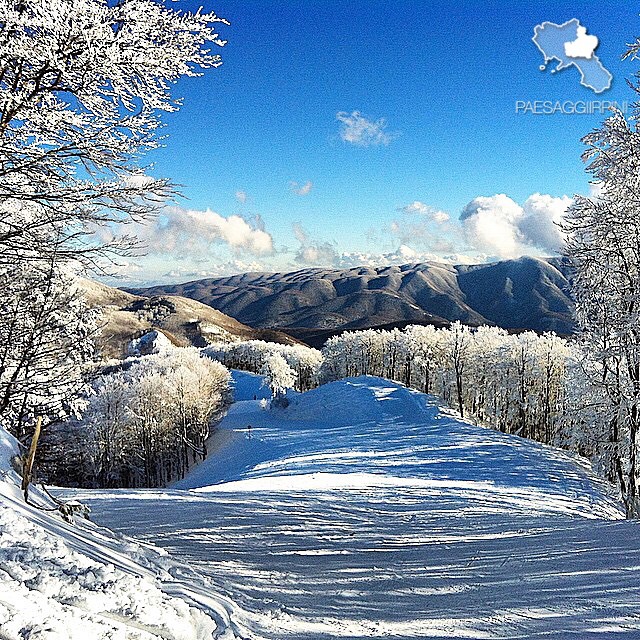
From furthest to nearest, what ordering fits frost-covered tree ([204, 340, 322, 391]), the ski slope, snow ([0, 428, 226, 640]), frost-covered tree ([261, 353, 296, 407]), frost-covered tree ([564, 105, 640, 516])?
frost-covered tree ([204, 340, 322, 391]), frost-covered tree ([261, 353, 296, 407]), frost-covered tree ([564, 105, 640, 516]), the ski slope, snow ([0, 428, 226, 640])

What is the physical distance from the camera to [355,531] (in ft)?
29.3


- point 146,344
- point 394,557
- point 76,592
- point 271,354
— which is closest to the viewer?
point 76,592

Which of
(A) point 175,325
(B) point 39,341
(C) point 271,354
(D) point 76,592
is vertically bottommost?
(D) point 76,592

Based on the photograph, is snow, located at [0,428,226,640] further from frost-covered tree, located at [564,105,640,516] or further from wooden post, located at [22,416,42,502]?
frost-covered tree, located at [564,105,640,516]

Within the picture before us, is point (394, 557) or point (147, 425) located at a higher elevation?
point (394, 557)

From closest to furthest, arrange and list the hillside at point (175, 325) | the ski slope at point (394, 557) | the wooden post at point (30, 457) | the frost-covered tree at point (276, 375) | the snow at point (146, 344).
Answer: the ski slope at point (394, 557) < the wooden post at point (30, 457) < the frost-covered tree at point (276, 375) < the snow at point (146, 344) < the hillside at point (175, 325)

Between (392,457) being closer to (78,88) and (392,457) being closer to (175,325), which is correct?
(78,88)

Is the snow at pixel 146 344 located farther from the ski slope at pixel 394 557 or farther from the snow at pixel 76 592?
the snow at pixel 76 592

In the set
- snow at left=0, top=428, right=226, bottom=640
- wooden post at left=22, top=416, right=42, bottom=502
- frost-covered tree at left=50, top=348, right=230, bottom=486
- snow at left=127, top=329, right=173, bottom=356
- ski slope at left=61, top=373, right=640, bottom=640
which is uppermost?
snow at left=127, top=329, right=173, bottom=356

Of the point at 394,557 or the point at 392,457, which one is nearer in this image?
the point at 394,557

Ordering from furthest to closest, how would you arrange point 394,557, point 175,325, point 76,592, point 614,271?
point 175,325
point 614,271
point 394,557
point 76,592

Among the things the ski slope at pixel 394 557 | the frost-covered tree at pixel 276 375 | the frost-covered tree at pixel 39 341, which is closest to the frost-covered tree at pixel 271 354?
the frost-covered tree at pixel 276 375

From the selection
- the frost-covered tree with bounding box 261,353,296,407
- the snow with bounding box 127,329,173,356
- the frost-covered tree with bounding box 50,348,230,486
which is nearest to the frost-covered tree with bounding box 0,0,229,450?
the frost-covered tree with bounding box 50,348,230,486

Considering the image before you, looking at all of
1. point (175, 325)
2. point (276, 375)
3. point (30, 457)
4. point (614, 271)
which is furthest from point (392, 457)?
point (175, 325)
